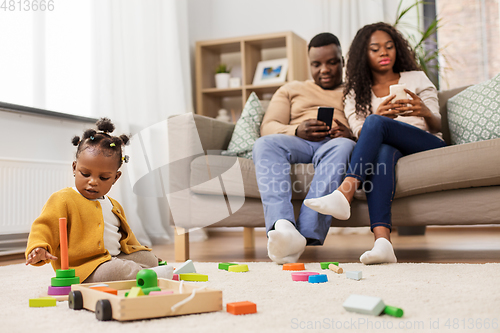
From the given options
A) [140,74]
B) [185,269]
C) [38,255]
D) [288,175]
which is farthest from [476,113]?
[140,74]

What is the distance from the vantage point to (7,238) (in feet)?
7.23

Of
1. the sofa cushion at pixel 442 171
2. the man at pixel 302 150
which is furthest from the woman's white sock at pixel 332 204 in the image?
the sofa cushion at pixel 442 171

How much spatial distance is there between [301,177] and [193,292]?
101 centimetres

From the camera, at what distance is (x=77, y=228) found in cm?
114

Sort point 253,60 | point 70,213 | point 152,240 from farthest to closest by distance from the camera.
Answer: point 253,60 → point 152,240 → point 70,213

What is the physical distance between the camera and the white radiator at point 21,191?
7.07ft

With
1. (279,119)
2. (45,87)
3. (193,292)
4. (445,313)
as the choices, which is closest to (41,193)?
(45,87)

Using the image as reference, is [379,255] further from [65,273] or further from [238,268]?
[65,273]

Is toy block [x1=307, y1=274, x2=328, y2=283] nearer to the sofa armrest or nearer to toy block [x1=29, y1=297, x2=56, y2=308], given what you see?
toy block [x1=29, y1=297, x2=56, y2=308]

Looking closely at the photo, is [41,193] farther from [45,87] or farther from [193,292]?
[193,292]

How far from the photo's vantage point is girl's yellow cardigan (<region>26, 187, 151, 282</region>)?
110 centimetres

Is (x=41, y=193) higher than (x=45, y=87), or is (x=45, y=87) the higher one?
(x=45, y=87)

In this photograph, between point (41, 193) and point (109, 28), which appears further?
point (109, 28)

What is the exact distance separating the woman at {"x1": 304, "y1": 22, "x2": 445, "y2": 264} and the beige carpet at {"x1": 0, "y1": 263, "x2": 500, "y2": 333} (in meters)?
0.24
